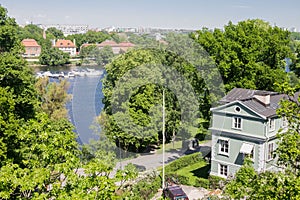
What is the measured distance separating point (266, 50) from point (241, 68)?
2.14 m

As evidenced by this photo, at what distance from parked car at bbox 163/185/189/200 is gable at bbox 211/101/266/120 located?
3.87m

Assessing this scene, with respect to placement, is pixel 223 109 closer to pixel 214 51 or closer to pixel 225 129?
pixel 225 129

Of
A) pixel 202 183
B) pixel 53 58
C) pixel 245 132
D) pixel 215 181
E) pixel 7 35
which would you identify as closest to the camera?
pixel 245 132

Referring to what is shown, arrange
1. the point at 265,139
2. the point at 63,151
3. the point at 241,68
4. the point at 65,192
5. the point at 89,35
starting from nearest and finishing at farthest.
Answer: the point at 65,192 → the point at 63,151 → the point at 265,139 → the point at 241,68 → the point at 89,35

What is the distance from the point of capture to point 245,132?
16156mm

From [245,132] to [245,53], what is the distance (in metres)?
6.33

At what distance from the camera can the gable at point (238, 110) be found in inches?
621

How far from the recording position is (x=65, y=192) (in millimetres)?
5902

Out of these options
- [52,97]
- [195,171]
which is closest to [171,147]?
[195,171]

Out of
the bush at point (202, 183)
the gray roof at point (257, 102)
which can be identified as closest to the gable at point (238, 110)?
the gray roof at point (257, 102)

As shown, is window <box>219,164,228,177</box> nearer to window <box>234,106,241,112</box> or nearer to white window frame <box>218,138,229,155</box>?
white window frame <box>218,138,229,155</box>

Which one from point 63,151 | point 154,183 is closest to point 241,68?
point 154,183

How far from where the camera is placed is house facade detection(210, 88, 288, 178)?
622 inches

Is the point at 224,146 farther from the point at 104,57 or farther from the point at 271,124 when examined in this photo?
the point at 104,57
